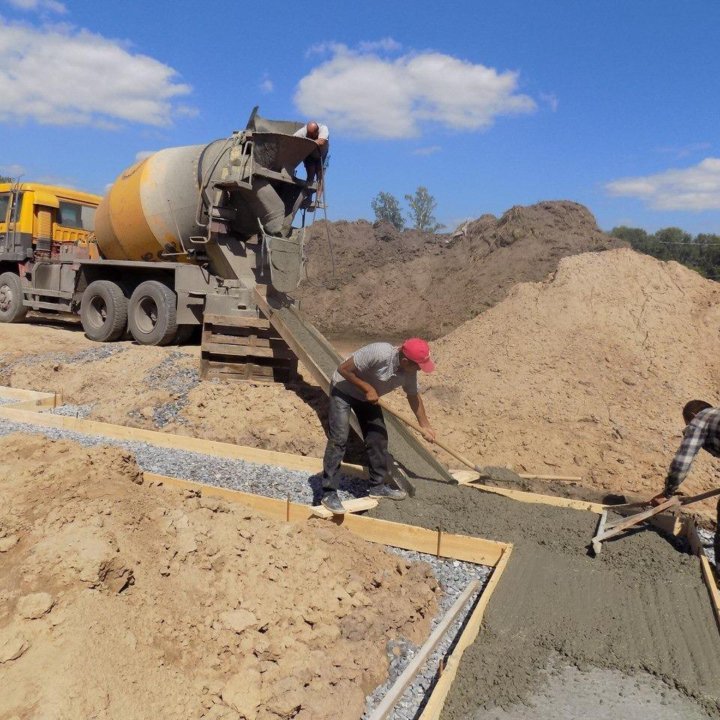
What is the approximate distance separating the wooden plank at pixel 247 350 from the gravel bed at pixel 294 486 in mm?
1685

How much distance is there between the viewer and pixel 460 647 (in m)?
3.13

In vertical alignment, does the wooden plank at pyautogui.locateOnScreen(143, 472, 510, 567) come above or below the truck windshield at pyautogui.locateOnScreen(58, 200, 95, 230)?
below

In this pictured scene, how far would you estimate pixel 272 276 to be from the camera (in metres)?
8.62

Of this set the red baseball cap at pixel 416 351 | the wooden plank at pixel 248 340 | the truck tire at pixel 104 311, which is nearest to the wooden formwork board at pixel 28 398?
the truck tire at pixel 104 311

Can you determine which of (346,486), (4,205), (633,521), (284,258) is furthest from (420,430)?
(4,205)

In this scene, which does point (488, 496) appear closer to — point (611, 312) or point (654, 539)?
point (654, 539)

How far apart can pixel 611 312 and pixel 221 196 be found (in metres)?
5.88

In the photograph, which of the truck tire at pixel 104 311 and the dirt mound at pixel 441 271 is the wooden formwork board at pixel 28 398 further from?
the dirt mound at pixel 441 271

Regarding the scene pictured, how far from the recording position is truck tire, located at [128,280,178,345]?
9539mm

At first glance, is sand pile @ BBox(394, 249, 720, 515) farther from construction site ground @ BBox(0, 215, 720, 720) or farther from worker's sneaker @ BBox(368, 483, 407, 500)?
worker's sneaker @ BBox(368, 483, 407, 500)

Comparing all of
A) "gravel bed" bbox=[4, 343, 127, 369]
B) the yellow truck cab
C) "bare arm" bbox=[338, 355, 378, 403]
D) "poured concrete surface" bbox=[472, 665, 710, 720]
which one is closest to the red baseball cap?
"bare arm" bbox=[338, 355, 378, 403]

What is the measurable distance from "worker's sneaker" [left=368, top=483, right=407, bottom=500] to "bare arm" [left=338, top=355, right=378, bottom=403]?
0.84 metres

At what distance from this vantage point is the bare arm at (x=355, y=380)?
4.85m

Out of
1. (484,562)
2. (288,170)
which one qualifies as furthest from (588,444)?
(288,170)
